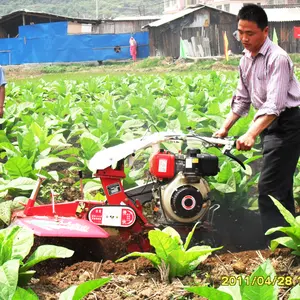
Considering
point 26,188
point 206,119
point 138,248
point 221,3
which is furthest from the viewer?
point 221,3

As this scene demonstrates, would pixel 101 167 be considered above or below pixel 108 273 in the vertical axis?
above

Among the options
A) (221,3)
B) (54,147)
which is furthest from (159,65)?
(54,147)

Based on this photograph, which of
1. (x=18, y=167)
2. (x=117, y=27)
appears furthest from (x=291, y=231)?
(x=117, y=27)

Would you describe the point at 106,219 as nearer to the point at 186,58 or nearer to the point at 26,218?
the point at 26,218

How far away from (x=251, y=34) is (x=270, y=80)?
0.30m

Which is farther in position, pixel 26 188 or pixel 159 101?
pixel 159 101

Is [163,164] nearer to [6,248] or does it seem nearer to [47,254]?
[47,254]

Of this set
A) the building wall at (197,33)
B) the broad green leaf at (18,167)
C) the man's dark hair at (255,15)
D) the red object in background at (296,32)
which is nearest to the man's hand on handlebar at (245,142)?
the man's dark hair at (255,15)

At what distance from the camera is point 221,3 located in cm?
5516

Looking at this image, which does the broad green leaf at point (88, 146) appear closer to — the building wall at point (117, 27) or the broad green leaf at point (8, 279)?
the broad green leaf at point (8, 279)

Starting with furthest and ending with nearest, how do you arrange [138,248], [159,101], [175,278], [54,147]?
[159,101] < [54,147] < [138,248] < [175,278]

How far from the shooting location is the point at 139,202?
14.5 ft

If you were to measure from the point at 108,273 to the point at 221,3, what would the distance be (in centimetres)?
5328

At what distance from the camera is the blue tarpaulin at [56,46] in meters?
37.8
